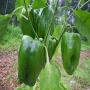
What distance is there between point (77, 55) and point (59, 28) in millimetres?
197

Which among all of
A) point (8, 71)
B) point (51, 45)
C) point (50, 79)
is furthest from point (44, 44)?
point (8, 71)

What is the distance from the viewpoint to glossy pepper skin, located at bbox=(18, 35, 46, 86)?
87 cm

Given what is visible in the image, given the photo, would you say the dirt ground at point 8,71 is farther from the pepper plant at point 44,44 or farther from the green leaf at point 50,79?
the green leaf at point 50,79

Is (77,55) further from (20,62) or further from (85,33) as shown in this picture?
(20,62)

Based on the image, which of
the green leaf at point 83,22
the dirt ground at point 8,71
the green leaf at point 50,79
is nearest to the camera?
the green leaf at point 50,79

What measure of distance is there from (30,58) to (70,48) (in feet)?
0.50

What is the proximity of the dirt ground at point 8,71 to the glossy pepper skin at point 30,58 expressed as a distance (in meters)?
3.29

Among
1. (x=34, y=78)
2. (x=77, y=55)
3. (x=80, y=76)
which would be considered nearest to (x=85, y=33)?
(x=77, y=55)

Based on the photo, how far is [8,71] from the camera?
4.85 meters

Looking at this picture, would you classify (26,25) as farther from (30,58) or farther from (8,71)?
(8,71)

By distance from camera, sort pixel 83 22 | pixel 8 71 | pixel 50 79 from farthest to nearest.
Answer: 1. pixel 8 71
2. pixel 83 22
3. pixel 50 79

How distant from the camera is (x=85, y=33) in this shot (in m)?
0.93

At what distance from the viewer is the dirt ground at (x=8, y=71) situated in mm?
4270

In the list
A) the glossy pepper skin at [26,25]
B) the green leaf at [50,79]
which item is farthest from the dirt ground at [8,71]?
the green leaf at [50,79]
